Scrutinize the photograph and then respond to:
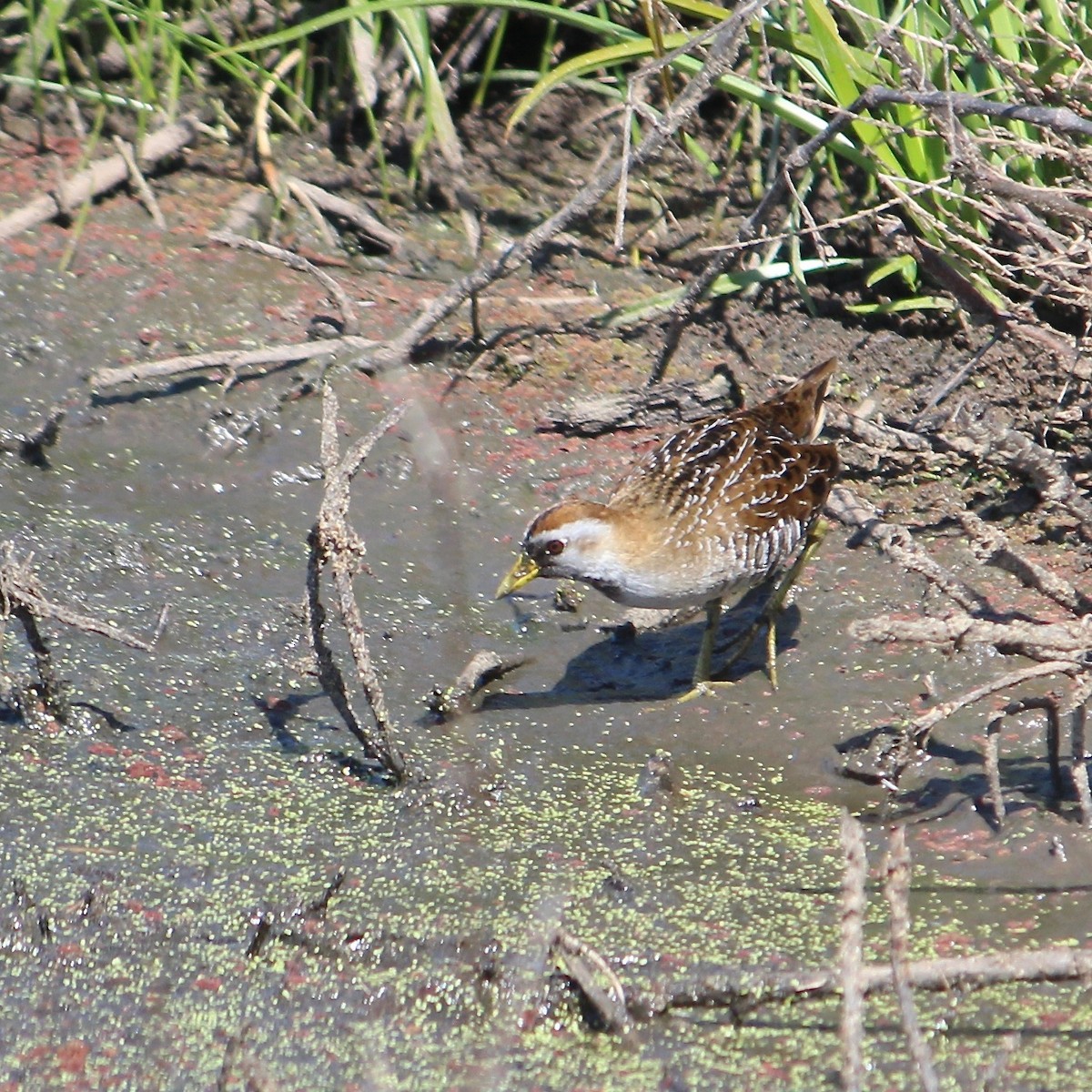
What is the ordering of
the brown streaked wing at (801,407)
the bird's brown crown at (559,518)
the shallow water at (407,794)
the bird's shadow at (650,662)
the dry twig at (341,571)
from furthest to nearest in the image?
the brown streaked wing at (801,407) → the bird's shadow at (650,662) → the bird's brown crown at (559,518) → the dry twig at (341,571) → the shallow water at (407,794)

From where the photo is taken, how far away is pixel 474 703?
4070 millimetres

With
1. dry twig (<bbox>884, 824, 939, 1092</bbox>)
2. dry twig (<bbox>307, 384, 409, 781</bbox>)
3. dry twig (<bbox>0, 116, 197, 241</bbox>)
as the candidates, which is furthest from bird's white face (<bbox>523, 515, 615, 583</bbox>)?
dry twig (<bbox>0, 116, 197, 241</bbox>)

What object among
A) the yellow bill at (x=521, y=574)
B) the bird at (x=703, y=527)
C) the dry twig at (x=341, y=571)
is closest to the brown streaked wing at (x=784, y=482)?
the bird at (x=703, y=527)

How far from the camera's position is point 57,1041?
291 cm

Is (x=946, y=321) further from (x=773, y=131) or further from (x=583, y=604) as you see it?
(x=583, y=604)

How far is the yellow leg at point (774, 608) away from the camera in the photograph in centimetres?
430

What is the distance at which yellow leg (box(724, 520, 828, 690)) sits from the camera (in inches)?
169

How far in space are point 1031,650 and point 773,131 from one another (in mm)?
2746

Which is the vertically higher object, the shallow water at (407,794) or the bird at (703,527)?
the bird at (703,527)

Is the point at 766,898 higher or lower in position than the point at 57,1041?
higher

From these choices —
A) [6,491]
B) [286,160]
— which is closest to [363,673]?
[6,491]

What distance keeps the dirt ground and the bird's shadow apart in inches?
0.6

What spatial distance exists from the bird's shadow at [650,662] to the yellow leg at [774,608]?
0.09 feet

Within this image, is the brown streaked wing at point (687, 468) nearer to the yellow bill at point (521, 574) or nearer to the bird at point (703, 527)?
the bird at point (703, 527)
